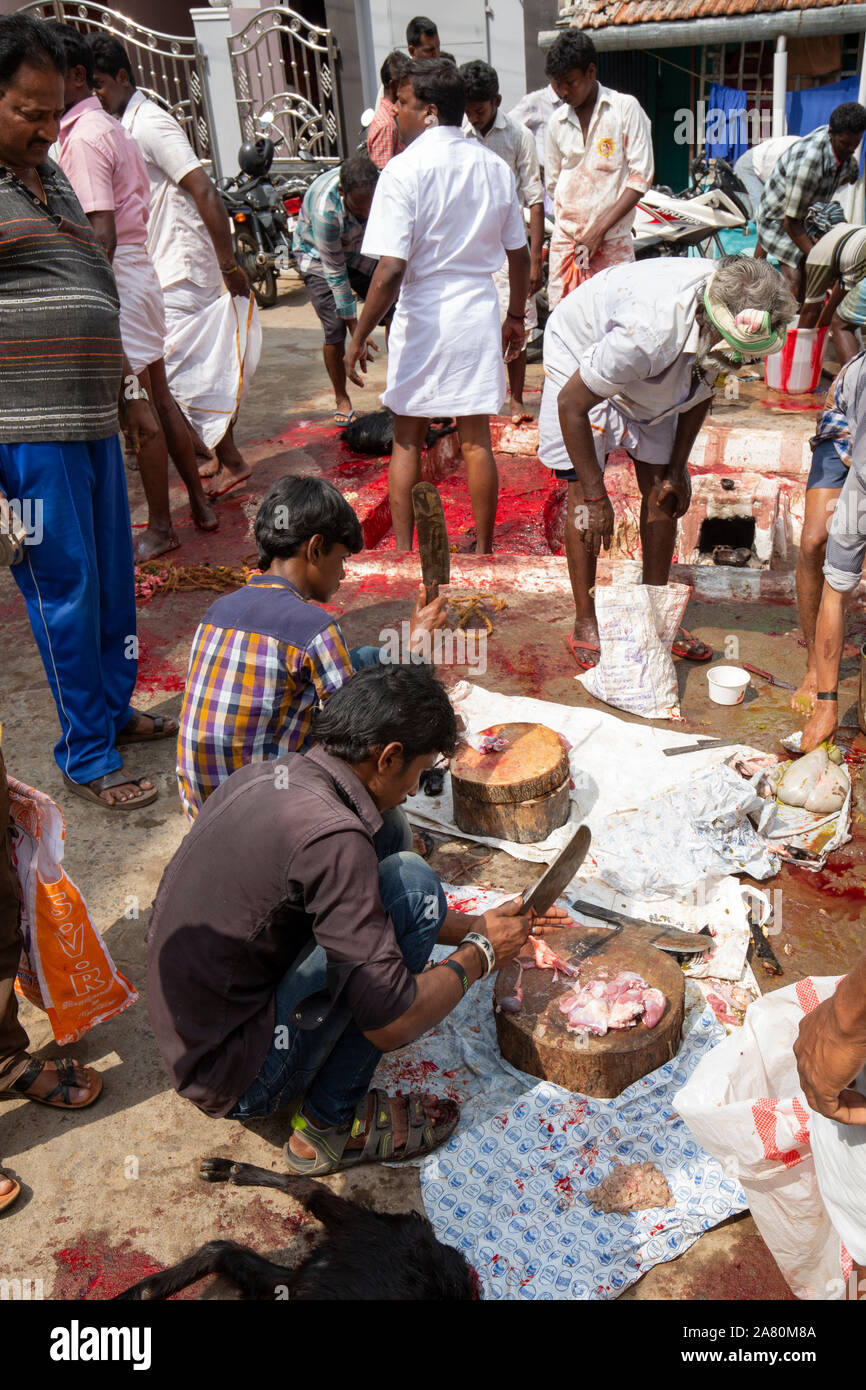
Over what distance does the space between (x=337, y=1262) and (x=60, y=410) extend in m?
2.66

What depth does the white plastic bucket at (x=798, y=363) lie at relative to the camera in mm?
7875

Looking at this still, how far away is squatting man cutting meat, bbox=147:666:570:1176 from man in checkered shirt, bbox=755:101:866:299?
743 cm

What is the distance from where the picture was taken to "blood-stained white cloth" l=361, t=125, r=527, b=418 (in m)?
4.64

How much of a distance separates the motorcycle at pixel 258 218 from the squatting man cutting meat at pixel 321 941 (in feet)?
30.7

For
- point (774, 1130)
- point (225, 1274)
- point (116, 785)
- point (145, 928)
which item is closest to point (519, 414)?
point (116, 785)

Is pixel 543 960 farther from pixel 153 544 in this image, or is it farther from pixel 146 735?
pixel 153 544

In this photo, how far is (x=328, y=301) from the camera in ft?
23.4

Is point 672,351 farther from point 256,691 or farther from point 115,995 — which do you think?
point 115,995

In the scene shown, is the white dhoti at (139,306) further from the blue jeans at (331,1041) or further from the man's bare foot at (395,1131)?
the man's bare foot at (395,1131)

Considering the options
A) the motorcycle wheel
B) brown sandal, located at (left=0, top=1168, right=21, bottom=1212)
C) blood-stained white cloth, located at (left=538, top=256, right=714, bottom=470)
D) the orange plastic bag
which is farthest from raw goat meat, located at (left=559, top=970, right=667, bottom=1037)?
the motorcycle wheel

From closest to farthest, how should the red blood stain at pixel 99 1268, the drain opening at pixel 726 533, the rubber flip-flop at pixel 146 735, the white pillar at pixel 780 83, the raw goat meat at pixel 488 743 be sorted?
the red blood stain at pixel 99 1268
the raw goat meat at pixel 488 743
the rubber flip-flop at pixel 146 735
the drain opening at pixel 726 533
the white pillar at pixel 780 83

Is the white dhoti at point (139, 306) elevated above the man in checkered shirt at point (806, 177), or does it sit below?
below

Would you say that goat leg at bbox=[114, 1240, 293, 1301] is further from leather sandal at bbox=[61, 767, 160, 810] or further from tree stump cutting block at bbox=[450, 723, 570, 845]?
leather sandal at bbox=[61, 767, 160, 810]

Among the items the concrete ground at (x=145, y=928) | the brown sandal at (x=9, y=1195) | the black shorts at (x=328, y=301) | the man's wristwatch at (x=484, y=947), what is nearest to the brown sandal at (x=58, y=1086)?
the concrete ground at (x=145, y=928)
